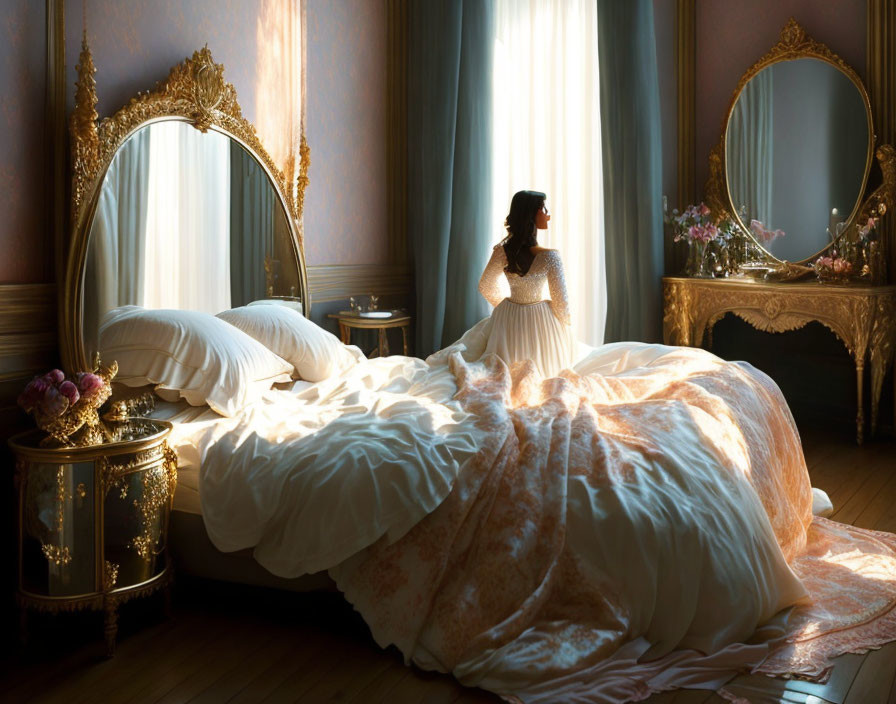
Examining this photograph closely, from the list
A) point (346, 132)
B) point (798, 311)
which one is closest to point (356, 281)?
point (346, 132)

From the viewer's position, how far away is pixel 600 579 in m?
2.41

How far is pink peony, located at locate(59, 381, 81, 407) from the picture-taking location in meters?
2.65

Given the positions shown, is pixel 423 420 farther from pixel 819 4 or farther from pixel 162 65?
pixel 819 4

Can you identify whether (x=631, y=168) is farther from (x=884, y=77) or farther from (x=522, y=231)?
(x=522, y=231)

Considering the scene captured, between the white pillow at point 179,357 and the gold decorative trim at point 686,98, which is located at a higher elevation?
the gold decorative trim at point 686,98

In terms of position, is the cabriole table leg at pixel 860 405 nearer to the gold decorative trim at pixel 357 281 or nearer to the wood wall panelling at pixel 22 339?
the gold decorative trim at pixel 357 281

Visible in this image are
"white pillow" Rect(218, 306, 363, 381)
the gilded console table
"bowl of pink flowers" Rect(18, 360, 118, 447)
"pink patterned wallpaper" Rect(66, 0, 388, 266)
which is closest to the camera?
"bowl of pink flowers" Rect(18, 360, 118, 447)

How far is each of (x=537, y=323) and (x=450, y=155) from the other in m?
1.89

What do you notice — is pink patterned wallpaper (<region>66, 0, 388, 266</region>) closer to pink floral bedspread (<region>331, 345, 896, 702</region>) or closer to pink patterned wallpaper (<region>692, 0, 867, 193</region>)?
pink patterned wallpaper (<region>692, 0, 867, 193</region>)

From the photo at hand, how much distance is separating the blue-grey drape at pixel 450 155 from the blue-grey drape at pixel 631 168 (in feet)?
2.40

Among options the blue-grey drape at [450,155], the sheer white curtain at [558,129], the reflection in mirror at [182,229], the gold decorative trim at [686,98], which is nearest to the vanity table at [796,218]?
the gold decorative trim at [686,98]

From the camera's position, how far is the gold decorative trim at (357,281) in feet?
16.7

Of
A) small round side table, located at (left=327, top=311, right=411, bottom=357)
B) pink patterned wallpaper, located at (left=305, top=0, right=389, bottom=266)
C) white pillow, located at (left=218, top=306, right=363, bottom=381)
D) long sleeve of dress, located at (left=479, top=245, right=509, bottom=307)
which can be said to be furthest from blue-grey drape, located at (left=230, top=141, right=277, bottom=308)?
long sleeve of dress, located at (left=479, top=245, right=509, bottom=307)

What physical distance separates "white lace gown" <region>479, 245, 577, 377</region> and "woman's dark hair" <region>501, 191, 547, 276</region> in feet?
0.13
